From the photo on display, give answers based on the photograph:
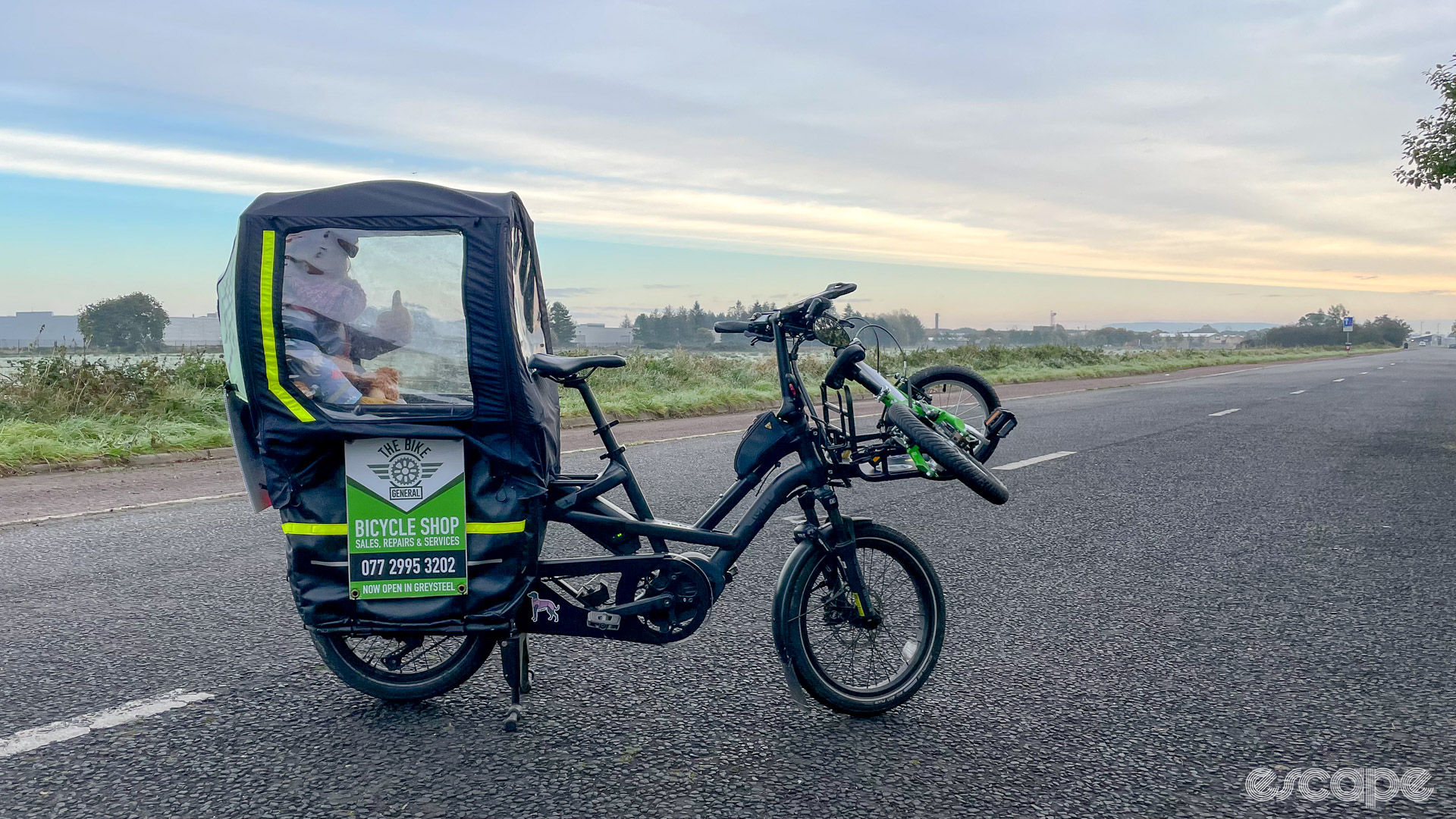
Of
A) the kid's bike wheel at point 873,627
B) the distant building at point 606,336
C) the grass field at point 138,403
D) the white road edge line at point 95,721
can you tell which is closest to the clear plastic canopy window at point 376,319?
the white road edge line at point 95,721

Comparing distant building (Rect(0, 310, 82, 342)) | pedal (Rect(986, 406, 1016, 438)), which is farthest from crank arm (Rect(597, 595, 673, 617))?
distant building (Rect(0, 310, 82, 342))

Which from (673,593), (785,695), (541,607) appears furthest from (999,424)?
(541,607)

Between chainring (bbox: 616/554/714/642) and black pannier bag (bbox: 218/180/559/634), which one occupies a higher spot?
black pannier bag (bbox: 218/180/559/634)

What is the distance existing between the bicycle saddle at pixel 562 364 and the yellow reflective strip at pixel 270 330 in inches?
28.2

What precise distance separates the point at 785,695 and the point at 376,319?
1.93 metres

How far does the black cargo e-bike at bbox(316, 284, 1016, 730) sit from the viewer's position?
329 centimetres

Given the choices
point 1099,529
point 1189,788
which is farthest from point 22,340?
point 1189,788

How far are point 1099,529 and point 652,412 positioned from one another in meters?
10.9

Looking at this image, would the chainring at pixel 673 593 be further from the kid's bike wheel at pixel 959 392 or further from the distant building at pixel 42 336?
the distant building at pixel 42 336

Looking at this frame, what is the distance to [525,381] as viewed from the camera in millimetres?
3039

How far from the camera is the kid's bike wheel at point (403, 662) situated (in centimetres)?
336

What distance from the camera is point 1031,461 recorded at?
384 inches

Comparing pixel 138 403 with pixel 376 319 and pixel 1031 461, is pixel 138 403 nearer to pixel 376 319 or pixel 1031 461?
pixel 1031 461
